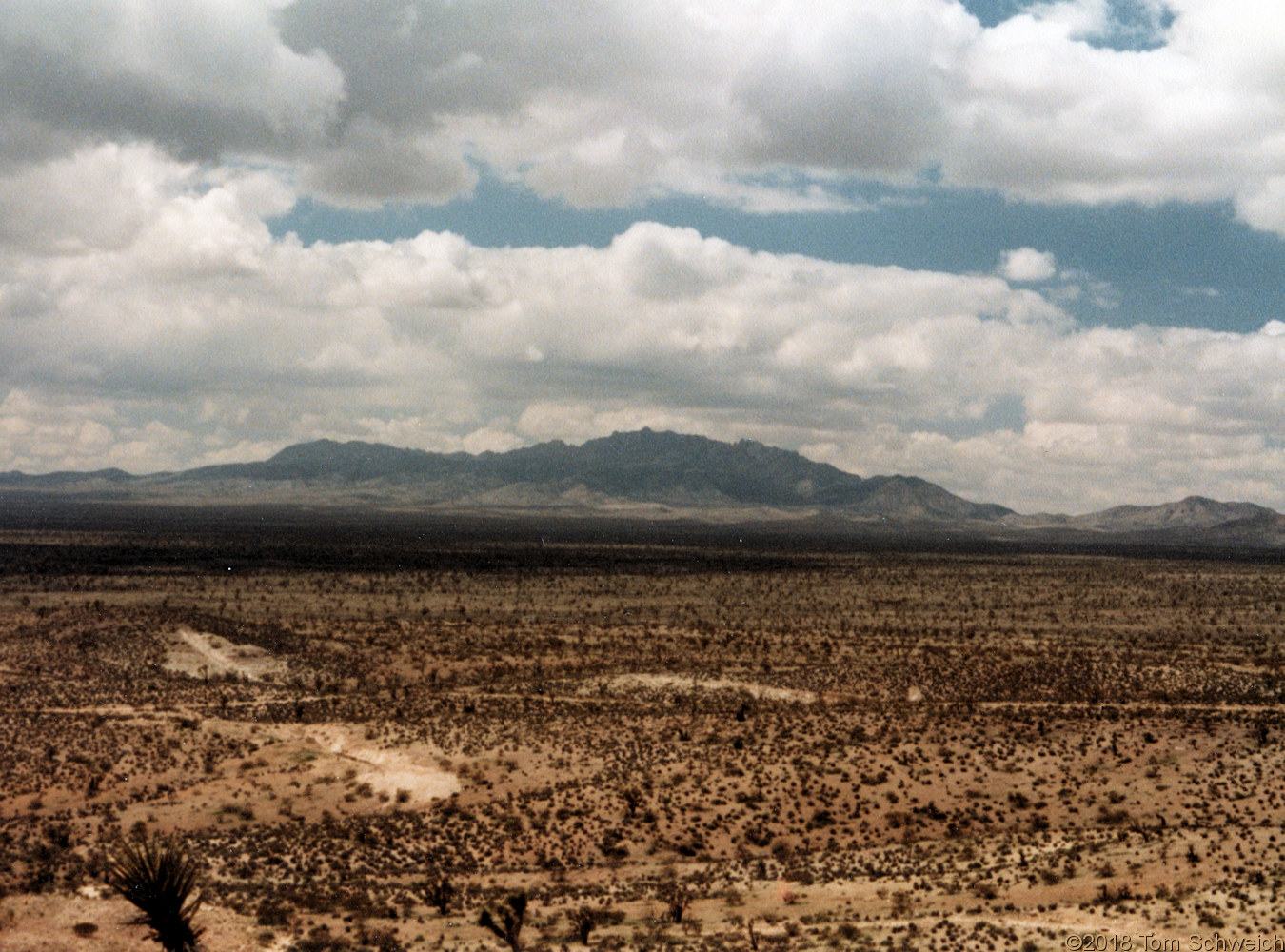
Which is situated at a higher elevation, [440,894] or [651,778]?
[651,778]

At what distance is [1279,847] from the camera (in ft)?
90.4

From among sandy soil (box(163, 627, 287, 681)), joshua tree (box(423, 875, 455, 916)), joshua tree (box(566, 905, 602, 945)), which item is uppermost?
sandy soil (box(163, 627, 287, 681))

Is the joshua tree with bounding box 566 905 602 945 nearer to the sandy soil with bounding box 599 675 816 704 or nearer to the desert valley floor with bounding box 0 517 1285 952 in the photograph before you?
the desert valley floor with bounding box 0 517 1285 952

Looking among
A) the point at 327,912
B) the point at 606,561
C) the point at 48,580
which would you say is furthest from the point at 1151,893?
the point at 606,561

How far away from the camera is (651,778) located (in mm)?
36250

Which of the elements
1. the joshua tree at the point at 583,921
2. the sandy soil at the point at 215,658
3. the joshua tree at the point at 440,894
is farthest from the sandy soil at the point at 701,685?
the joshua tree at the point at 583,921

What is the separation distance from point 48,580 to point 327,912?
7923 centimetres

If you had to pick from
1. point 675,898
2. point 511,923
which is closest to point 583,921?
point 511,923

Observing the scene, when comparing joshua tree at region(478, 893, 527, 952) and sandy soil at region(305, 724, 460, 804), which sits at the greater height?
joshua tree at region(478, 893, 527, 952)

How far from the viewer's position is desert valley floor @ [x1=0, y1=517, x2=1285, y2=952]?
25.1 metres

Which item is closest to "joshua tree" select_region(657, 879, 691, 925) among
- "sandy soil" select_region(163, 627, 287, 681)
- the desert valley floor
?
the desert valley floor
